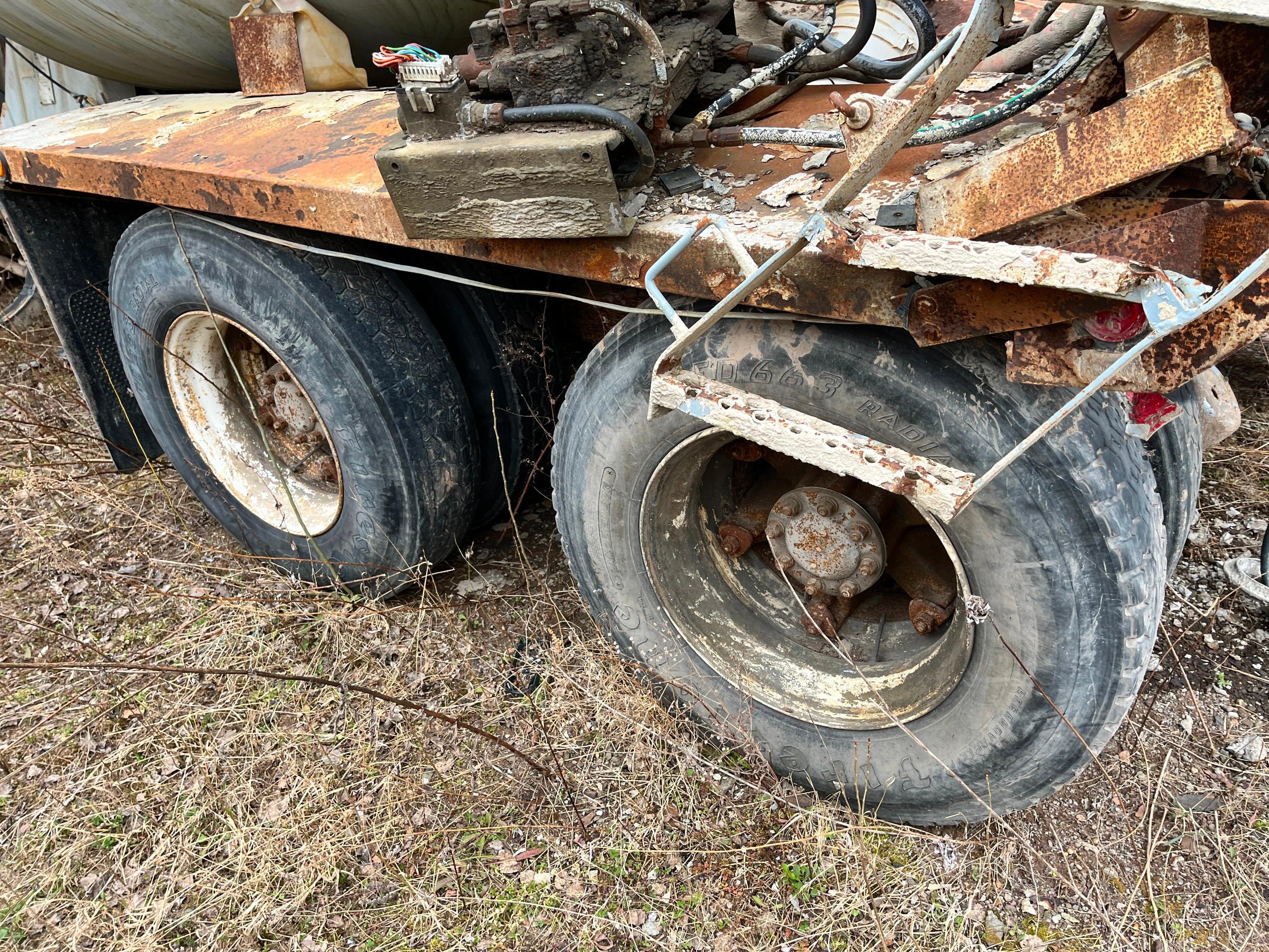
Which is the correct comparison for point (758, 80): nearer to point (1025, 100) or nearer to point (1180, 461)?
point (1025, 100)

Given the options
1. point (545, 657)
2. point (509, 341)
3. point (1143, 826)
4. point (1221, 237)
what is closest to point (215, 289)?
point (509, 341)

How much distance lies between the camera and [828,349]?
162cm

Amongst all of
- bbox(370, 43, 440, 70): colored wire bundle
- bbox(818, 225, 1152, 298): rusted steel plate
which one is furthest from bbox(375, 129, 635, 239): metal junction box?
bbox(818, 225, 1152, 298): rusted steel plate

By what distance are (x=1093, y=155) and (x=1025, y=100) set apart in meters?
0.35

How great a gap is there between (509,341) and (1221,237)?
176 cm

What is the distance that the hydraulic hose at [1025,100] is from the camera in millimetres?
1481

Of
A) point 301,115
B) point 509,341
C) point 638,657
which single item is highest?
point 301,115

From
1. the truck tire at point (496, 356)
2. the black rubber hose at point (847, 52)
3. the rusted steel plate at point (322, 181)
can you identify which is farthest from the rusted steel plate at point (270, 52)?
the black rubber hose at point (847, 52)

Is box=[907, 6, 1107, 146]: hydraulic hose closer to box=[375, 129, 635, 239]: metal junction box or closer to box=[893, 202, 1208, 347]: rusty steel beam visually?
box=[893, 202, 1208, 347]: rusty steel beam

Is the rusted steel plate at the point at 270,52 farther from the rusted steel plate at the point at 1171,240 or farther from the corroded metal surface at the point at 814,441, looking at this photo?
the rusted steel plate at the point at 1171,240

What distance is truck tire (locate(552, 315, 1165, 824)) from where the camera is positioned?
151 centimetres

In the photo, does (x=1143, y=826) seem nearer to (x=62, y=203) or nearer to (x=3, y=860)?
(x=3, y=860)

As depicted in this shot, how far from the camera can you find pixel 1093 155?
1256mm

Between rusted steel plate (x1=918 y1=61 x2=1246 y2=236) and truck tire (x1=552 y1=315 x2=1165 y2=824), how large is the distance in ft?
0.82
